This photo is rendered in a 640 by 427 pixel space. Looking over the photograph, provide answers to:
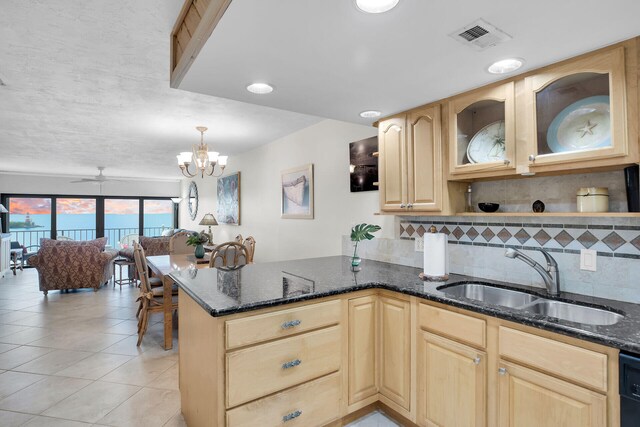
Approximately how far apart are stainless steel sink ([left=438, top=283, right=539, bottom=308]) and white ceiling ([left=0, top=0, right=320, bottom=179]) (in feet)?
7.38

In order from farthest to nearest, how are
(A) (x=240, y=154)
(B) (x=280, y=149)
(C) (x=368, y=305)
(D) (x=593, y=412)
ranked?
1. (A) (x=240, y=154)
2. (B) (x=280, y=149)
3. (C) (x=368, y=305)
4. (D) (x=593, y=412)

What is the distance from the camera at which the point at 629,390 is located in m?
1.17

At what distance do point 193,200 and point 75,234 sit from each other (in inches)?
133

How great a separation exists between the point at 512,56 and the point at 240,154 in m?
5.03

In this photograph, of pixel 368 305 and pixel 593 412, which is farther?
pixel 368 305

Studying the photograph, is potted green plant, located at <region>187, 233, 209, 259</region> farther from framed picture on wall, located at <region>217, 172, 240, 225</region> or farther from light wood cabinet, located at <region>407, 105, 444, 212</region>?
light wood cabinet, located at <region>407, 105, 444, 212</region>

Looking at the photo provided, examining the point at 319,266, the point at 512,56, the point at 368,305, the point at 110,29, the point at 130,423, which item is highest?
the point at 110,29

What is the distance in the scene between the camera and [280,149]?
484 cm

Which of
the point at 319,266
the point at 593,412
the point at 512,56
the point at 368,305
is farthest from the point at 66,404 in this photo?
the point at 512,56

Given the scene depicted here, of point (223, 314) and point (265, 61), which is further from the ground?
point (265, 61)

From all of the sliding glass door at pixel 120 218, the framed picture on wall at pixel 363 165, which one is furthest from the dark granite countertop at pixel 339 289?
the sliding glass door at pixel 120 218

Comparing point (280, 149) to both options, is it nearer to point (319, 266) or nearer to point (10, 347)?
point (319, 266)

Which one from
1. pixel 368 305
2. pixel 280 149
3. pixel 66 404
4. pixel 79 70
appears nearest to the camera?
pixel 368 305

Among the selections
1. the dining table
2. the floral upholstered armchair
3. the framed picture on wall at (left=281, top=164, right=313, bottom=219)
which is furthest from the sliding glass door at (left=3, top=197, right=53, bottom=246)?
the framed picture on wall at (left=281, top=164, right=313, bottom=219)
